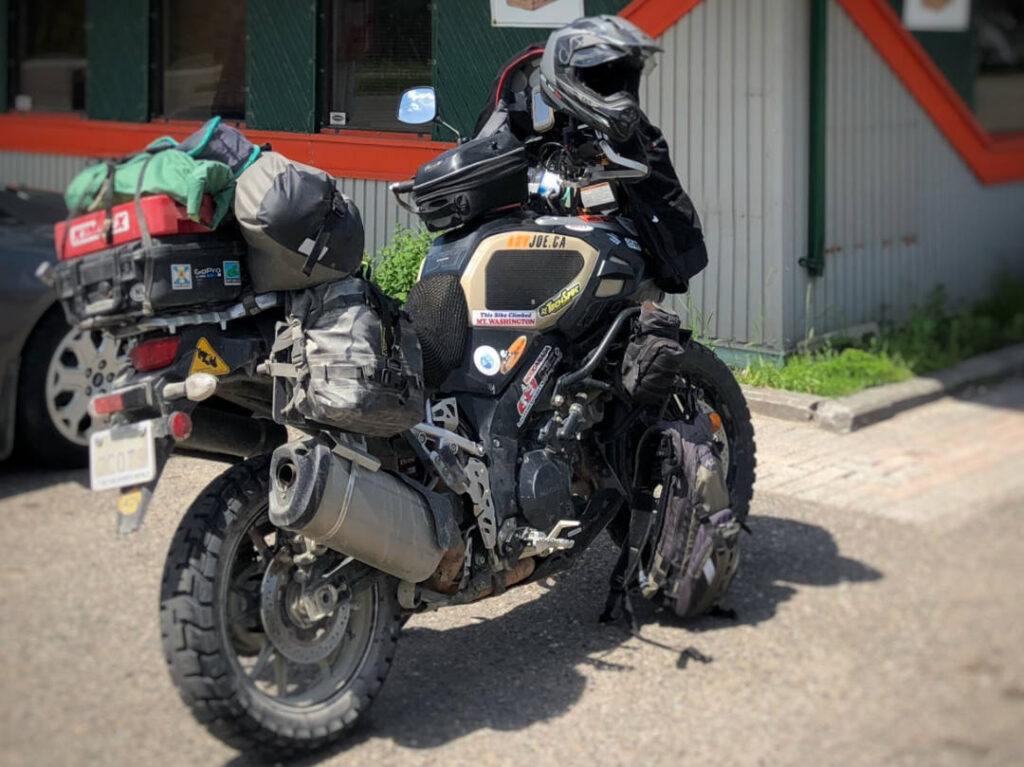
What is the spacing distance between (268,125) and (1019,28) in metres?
5.65

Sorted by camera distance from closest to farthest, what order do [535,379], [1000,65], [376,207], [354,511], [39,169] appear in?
[354,511] < [535,379] < [1000,65] < [376,207] < [39,169]

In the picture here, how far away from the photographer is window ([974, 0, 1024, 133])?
16.6ft

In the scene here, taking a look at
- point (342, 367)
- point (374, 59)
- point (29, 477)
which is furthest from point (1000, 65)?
point (29, 477)

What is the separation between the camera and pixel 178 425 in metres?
3.73

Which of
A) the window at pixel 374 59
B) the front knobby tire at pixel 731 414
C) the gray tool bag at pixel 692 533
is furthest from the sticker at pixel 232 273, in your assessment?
the window at pixel 374 59

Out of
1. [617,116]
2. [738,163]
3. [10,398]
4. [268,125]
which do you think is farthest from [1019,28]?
[268,125]

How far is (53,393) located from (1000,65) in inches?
185

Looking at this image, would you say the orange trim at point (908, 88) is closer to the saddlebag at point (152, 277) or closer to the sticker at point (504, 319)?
the sticker at point (504, 319)

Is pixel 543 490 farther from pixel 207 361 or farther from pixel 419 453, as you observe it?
pixel 207 361

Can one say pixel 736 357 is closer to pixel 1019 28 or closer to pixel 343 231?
pixel 1019 28

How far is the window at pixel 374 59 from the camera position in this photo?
8.81 m

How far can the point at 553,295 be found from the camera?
15.3 ft

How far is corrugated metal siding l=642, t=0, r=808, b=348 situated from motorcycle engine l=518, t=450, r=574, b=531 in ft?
12.1

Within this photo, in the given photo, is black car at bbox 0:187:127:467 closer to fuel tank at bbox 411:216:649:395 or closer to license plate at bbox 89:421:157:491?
Answer: fuel tank at bbox 411:216:649:395
